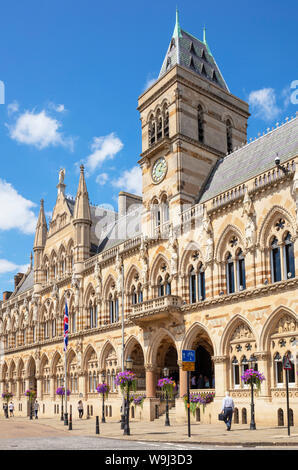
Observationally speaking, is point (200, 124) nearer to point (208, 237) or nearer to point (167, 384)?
point (208, 237)

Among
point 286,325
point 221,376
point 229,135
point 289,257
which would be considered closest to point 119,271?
point 229,135

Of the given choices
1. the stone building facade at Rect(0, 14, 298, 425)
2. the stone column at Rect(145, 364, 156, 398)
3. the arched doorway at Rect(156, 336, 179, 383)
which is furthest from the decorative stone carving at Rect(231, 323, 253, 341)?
the stone column at Rect(145, 364, 156, 398)

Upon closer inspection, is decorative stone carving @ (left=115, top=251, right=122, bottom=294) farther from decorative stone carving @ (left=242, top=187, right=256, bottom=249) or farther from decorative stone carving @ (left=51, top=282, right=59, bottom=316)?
decorative stone carving @ (left=242, top=187, right=256, bottom=249)

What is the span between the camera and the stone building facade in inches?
1222

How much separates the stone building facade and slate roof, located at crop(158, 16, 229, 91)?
15cm

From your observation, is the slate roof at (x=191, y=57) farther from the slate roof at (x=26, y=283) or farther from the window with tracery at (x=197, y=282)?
the slate roof at (x=26, y=283)

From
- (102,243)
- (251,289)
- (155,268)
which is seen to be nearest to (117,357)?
(155,268)

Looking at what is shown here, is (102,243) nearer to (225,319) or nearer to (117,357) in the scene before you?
(117,357)

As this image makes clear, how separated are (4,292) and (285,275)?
5884 centimetres

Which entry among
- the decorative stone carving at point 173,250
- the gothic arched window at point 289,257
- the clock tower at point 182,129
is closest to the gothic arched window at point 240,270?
the gothic arched window at point 289,257

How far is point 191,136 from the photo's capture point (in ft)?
140

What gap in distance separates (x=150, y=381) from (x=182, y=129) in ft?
62.1

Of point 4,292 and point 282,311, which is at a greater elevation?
point 4,292

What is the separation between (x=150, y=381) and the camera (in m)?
40.3
